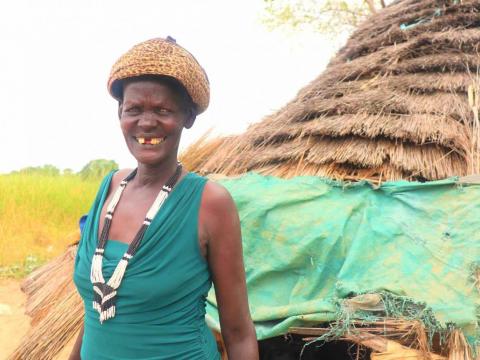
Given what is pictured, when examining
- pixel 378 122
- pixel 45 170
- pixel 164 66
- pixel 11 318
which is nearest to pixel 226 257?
pixel 164 66

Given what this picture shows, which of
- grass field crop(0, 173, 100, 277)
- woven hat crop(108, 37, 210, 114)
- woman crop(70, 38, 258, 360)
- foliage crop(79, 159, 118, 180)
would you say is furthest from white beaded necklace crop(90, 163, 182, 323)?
foliage crop(79, 159, 118, 180)

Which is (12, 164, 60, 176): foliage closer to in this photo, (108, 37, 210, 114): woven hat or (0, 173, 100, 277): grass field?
(0, 173, 100, 277): grass field

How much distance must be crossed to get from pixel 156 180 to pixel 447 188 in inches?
62.8

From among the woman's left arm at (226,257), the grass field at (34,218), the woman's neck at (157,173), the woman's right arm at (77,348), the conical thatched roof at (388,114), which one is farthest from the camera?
the grass field at (34,218)

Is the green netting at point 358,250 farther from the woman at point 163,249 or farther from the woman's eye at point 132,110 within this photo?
the woman's eye at point 132,110

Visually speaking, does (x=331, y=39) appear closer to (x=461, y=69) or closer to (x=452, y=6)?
(x=452, y=6)

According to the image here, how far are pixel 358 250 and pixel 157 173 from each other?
1.19 meters

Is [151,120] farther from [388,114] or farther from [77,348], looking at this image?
[388,114]

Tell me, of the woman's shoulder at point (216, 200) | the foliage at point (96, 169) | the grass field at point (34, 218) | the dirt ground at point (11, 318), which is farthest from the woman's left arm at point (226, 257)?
the foliage at point (96, 169)

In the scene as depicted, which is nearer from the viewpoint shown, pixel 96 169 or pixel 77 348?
pixel 77 348

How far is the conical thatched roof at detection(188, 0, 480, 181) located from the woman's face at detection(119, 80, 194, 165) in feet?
5.42

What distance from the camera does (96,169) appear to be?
12.3m

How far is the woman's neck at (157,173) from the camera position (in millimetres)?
1426

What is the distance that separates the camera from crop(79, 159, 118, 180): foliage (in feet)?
39.2
